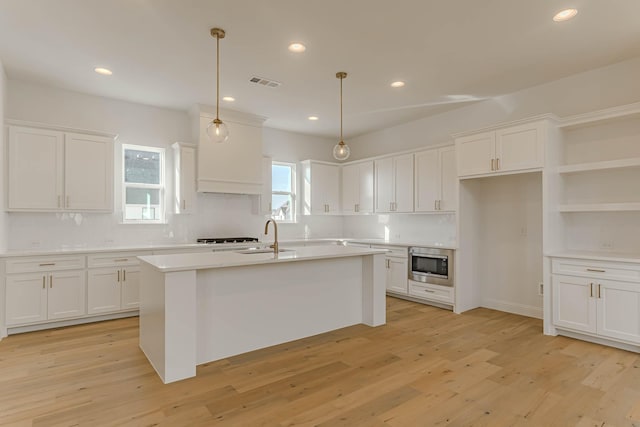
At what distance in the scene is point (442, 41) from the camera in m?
3.38

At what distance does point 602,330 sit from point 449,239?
2.31 meters

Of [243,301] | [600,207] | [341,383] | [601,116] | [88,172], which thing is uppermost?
[601,116]

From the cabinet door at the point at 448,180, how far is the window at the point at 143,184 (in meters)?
4.36

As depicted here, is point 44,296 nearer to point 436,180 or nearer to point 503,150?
point 436,180

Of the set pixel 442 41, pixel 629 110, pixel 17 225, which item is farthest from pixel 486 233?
pixel 17 225

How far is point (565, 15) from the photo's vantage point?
115 inches

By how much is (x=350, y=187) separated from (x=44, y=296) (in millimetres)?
5077

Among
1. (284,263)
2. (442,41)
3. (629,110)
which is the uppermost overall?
(442,41)

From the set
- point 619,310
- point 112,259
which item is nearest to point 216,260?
point 112,259

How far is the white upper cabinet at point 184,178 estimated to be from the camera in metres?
5.23

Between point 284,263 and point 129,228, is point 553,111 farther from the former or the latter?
point 129,228

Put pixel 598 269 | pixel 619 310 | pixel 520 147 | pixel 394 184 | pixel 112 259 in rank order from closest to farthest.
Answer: pixel 619 310 < pixel 598 269 < pixel 520 147 < pixel 112 259 < pixel 394 184

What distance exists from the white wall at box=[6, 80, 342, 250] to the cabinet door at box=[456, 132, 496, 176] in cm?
345

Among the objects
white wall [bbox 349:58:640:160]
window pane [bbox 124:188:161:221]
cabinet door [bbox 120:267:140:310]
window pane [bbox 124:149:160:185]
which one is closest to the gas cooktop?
window pane [bbox 124:188:161:221]
